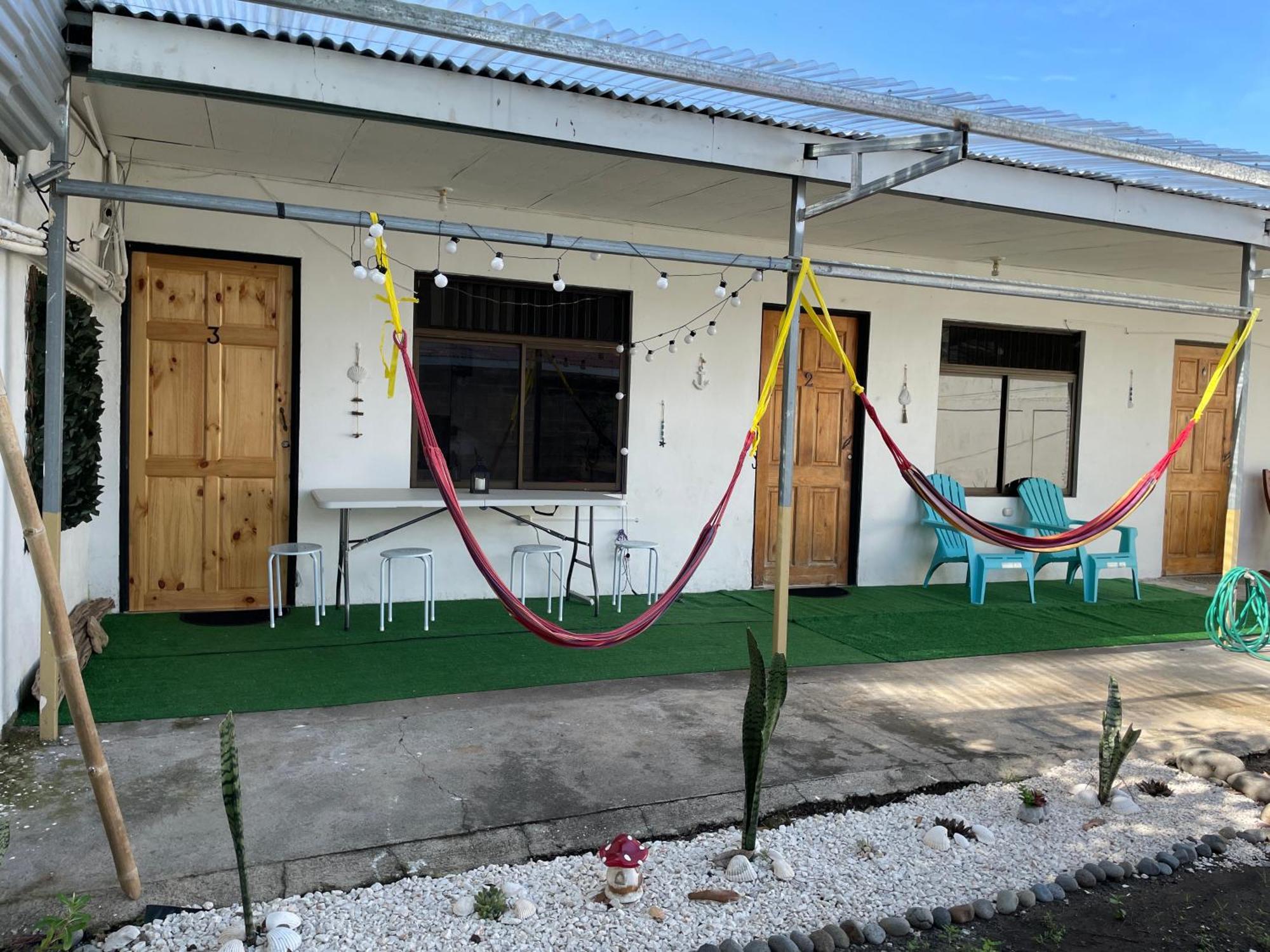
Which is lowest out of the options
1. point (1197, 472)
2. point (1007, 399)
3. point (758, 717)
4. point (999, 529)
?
point (758, 717)

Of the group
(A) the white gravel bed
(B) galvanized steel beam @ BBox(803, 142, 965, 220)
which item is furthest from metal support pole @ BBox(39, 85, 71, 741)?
(B) galvanized steel beam @ BBox(803, 142, 965, 220)

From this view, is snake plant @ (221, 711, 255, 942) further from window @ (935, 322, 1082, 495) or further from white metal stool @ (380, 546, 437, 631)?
window @ (935, 322, 1082, 495)

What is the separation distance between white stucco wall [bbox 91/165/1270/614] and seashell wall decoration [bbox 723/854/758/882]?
11.8ft

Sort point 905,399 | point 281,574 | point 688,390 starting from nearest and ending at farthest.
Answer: point 281,574 < point 688,390 < point 905,399

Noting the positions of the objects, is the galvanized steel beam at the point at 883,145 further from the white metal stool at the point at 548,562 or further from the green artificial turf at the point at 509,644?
the white metal stool at the point at 548,562

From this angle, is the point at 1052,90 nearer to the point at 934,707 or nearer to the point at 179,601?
the point at 934,707

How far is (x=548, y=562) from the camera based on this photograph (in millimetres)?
5832

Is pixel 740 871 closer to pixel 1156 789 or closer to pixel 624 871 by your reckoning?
pixel 624 871

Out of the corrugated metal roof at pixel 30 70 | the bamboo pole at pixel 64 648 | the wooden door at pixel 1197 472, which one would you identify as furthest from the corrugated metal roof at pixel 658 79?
the wooden door at pixel 1197 472

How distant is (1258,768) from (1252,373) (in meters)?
6.04

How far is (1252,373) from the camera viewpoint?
8.28m

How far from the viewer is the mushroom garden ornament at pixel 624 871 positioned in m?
2.39

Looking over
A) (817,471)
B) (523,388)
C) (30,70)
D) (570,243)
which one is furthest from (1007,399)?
(30,70)

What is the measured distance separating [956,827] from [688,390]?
4.04m
